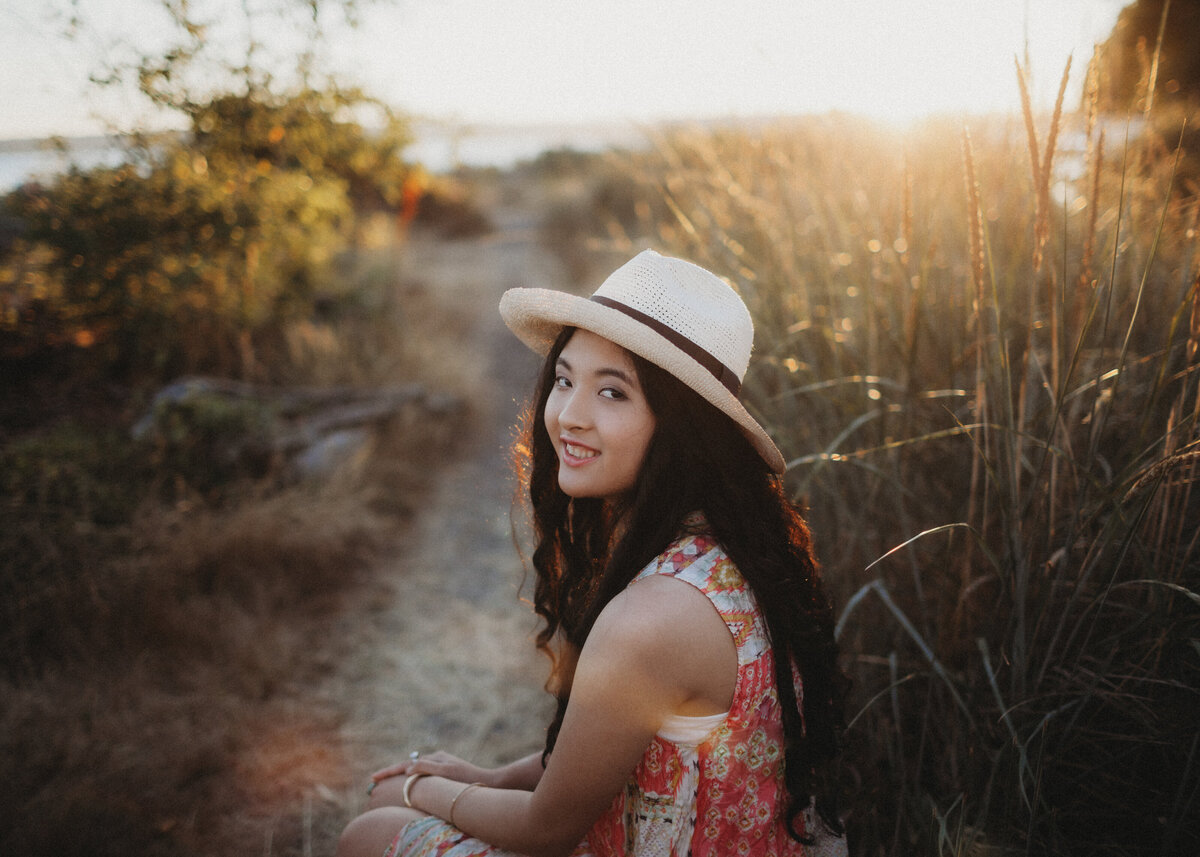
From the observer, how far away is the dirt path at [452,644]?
2590 mm

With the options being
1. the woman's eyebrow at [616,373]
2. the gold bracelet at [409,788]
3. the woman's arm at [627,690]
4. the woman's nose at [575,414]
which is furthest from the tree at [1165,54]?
the gold bracelet at [409,788]

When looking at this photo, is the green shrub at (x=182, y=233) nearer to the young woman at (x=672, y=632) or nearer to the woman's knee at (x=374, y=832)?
the young woman at (x=672, y=632)

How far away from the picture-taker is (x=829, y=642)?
1.39 metres

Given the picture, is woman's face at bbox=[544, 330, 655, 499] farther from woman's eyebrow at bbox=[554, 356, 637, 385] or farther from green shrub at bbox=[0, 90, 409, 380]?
green shrub at bbox=[0, 90, 409, 380]

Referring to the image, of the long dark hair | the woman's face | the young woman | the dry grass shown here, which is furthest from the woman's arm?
the dry grass

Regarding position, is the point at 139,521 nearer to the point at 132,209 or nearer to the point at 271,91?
the point at 132,209

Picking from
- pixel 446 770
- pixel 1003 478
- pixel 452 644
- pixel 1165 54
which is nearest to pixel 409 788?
pixel 446 770

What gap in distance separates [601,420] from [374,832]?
3.60ft

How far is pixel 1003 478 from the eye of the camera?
5.81 ft

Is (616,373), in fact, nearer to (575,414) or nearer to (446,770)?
(575,414)

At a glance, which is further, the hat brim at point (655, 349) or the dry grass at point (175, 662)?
the dry grass at point (175, 662)

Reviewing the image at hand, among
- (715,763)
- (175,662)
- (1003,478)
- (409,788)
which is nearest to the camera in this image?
(715,763)

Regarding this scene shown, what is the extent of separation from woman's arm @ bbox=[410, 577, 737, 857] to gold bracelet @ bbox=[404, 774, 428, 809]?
0.50 m

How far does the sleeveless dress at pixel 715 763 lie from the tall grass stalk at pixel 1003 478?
34 centimetres
